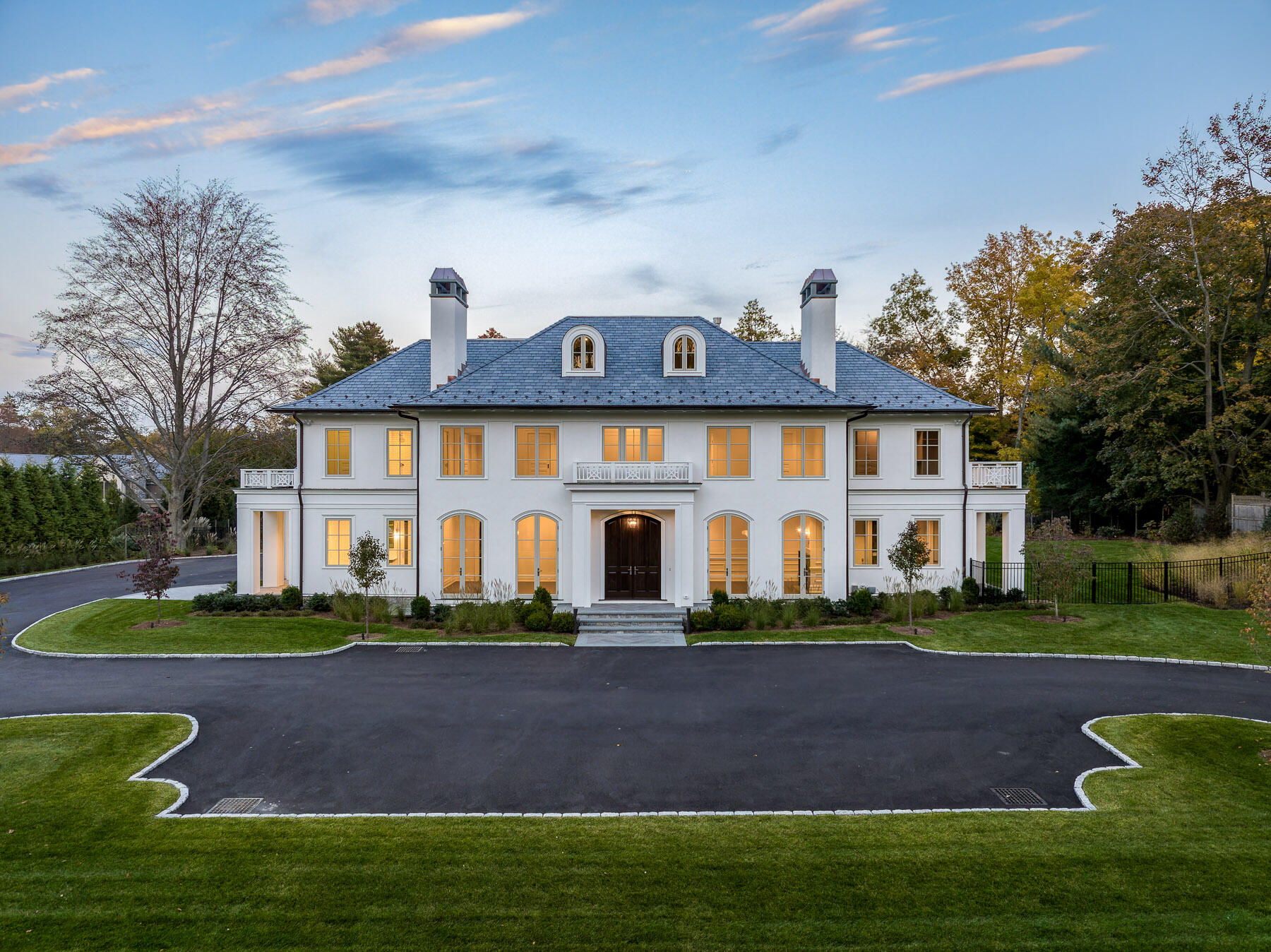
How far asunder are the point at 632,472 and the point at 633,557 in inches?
120

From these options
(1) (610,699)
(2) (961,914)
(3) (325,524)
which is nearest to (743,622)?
(1) (610,699)

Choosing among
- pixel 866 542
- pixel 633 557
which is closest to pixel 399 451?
pixel 633 557

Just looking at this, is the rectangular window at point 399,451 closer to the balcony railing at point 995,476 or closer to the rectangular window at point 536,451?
the rectangular window at point 536,451

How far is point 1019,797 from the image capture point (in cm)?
826

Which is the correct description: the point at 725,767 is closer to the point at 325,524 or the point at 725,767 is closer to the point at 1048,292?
the point at 325,524

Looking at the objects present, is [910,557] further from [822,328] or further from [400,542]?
[400,542]

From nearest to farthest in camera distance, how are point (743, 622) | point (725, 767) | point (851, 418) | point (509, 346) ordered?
point (725, 767)
point (743, 622)
point (851, 418)
point (509, 346)

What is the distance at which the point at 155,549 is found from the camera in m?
18.5

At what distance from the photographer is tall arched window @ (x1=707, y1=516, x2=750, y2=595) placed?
66.0 ft

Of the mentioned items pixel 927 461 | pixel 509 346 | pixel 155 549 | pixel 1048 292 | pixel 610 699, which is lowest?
pixel 610 699

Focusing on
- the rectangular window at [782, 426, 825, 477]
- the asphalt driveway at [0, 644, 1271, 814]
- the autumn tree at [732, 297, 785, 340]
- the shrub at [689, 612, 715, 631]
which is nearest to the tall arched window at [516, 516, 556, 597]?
the asphalt driveway at [0, 644, 1271, 814]

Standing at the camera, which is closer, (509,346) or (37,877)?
(37,877)

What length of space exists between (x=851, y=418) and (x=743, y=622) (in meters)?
7.90

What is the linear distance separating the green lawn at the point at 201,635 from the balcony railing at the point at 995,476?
15.0m
